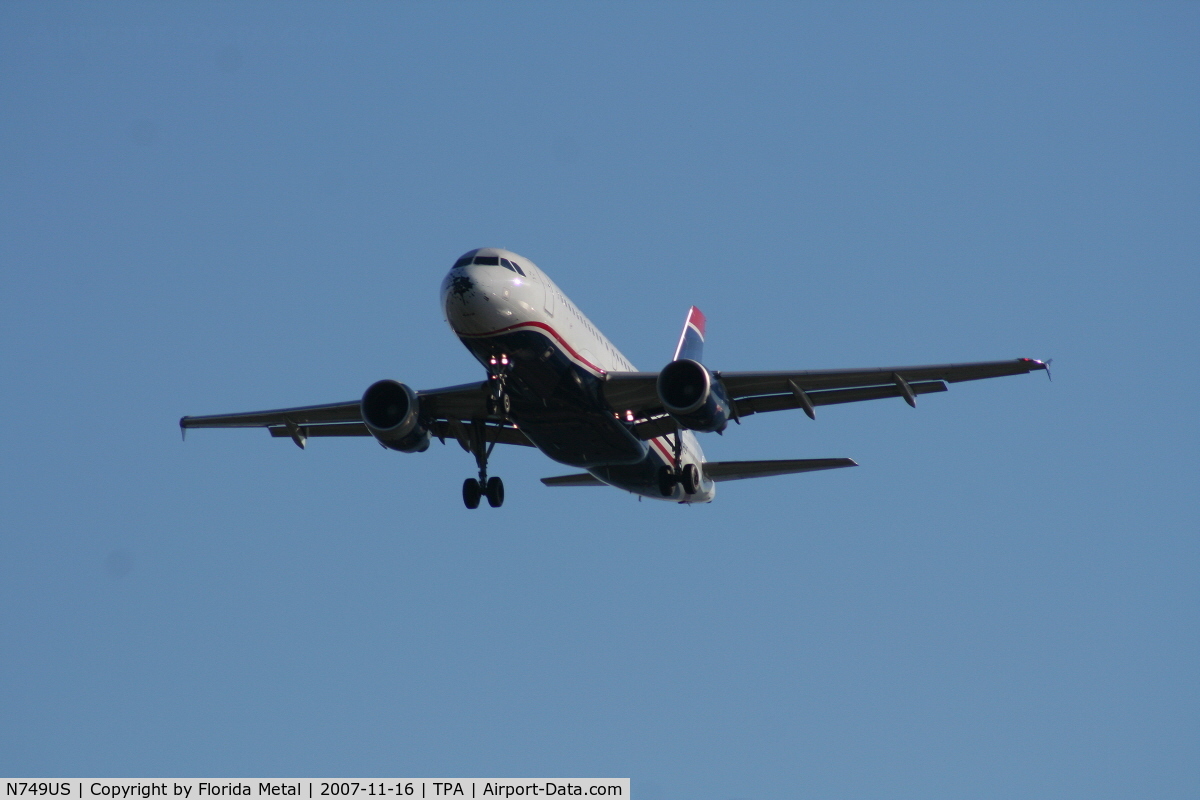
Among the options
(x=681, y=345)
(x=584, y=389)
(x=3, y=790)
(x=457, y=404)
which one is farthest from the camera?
(x=681, y=345)

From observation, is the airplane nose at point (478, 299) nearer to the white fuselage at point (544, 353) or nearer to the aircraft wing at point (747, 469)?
the white fuselage at point (544, 353)

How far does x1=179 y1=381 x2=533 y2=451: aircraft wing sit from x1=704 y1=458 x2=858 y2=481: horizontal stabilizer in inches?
205

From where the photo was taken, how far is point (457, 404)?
114ft

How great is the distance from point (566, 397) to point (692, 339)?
439 inches

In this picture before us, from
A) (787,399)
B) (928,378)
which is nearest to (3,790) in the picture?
(787,399)

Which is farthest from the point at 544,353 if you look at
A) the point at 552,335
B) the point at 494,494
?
the point at 494,494

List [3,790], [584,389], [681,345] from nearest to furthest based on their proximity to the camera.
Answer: [3,790] < [584,389] < [681,345]

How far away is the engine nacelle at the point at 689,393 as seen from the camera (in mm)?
31969

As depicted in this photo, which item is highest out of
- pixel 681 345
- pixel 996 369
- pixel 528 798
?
pixel 681 345

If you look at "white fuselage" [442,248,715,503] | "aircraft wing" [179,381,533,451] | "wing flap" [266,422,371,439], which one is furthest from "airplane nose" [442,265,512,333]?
→ "wing flap" [266,422,371,439]

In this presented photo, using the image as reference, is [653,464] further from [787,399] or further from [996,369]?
[996,369]

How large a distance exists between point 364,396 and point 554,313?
525 centimetres

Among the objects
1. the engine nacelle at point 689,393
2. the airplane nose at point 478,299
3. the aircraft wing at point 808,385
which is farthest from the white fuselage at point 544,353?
the engine nacelle at point 689,393

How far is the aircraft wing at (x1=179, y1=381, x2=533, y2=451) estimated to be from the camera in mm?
34500
